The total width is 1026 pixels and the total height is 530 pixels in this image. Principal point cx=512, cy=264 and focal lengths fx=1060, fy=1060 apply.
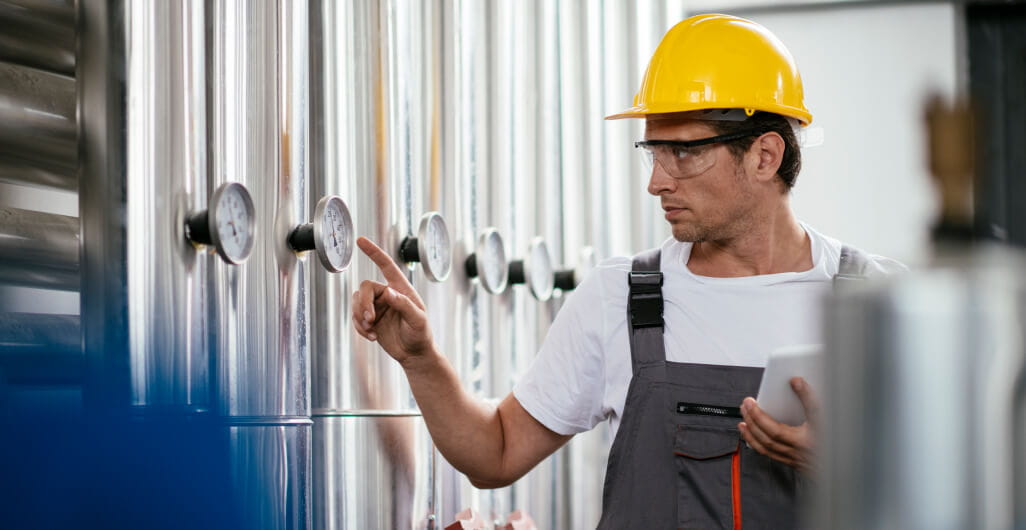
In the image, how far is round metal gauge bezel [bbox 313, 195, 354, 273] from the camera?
75.9 inches

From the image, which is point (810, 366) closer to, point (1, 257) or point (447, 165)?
point (447, 165)

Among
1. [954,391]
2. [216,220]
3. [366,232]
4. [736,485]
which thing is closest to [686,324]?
[736,485]

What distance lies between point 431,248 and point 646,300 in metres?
0.54

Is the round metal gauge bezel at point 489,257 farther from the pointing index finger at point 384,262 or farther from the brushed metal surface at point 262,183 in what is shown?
the brushed metal surface at point 262,183

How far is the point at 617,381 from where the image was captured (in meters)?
2.23

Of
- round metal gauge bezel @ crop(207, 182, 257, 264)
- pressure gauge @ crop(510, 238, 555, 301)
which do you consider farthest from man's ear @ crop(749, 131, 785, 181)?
round metal gauge bezel @ crop(207, 182, 257, 264)

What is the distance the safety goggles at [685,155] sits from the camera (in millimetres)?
2197

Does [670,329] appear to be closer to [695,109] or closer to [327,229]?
[695,109]

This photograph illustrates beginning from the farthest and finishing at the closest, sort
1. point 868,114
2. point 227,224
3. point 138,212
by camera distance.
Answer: point 868,114
point 227,224
point 138,212

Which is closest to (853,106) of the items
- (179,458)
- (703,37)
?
(703,37)

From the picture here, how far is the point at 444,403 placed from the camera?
7.14 feet

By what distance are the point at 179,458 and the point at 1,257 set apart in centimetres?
65

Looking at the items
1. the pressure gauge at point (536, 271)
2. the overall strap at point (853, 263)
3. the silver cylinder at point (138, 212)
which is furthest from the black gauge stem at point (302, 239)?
the pressure gauge at point (536, 271)

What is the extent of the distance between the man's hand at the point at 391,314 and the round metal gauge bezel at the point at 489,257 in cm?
68
